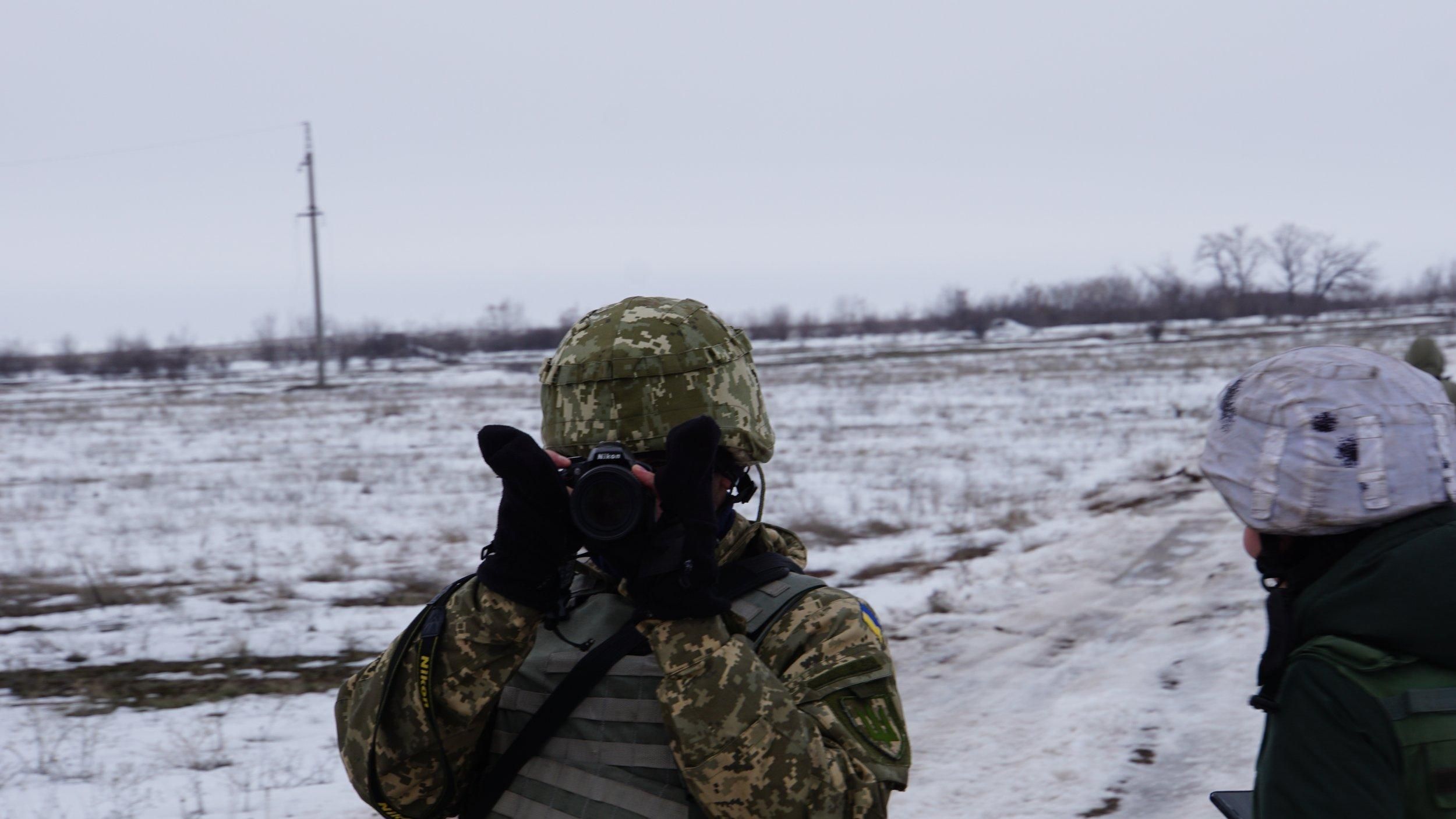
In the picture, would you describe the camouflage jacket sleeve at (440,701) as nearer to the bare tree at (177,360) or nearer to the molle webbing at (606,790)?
the molle webbing at (606,790)

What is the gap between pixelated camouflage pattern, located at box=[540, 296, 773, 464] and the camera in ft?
5.70

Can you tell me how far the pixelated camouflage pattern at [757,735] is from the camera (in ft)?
4.52

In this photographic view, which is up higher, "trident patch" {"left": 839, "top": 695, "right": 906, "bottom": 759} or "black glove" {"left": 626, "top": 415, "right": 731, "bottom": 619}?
"black glove" {"left": 626, "top": 415, "right": 731, "bottom": 619}

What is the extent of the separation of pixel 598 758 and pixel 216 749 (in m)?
3.65

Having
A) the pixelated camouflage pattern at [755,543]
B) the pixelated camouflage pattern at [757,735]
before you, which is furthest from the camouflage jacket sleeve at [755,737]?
the pixelated camouflage pattern at [755,543]

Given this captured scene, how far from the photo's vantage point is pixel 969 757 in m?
4.31

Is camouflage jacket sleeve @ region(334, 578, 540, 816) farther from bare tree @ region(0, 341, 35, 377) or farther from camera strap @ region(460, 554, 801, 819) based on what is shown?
bare tree @ region(0, 341, 35, 377)

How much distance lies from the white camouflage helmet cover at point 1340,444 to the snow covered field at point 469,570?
2.71 metres

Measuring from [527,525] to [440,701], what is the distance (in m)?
0.33

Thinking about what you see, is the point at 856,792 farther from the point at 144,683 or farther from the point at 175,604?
the point at 175,604

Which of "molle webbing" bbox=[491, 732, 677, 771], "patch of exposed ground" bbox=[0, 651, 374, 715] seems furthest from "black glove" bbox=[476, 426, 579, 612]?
"patch of exposed ground" bbox=[0, 651, 374, 715]

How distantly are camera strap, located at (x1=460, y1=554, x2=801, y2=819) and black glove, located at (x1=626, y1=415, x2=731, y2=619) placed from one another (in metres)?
0.09

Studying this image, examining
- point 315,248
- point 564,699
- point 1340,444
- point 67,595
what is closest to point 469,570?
point 67,595

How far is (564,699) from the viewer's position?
1.55 metres
